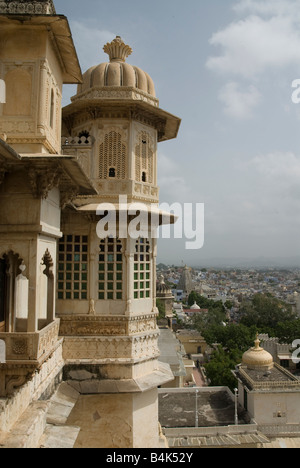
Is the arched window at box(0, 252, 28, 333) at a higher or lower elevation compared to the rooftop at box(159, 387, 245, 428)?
higher

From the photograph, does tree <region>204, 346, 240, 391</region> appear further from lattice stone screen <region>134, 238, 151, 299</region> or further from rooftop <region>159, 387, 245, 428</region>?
lattice stone screen <region>134, 238, 151, 299</region>

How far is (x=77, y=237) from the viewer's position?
35.1 feet

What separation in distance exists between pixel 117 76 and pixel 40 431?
9337mm

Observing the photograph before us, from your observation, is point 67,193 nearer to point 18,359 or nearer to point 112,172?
point 112,172

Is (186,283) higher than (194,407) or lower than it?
higher

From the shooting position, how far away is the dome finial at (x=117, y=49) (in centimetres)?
1209

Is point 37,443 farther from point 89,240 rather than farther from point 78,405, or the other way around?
point 89,240

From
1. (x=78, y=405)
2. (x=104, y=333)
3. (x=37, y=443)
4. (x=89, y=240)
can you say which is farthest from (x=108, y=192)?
(x=37, y=443)

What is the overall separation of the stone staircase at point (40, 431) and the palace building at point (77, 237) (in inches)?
2.0

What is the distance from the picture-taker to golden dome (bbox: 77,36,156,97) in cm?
1124

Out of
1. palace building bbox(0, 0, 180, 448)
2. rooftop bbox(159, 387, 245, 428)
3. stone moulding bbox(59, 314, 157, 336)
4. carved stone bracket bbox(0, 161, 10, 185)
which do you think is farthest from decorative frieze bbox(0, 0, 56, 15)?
rooftop bbox(159, 387, 245, 428)

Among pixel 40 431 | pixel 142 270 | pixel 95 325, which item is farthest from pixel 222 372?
pixel 40 431

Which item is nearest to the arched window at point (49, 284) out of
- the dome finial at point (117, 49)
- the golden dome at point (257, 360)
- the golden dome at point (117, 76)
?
the golden dome at point (117, 76)

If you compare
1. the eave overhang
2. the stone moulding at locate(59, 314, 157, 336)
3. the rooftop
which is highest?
the eave overhang
